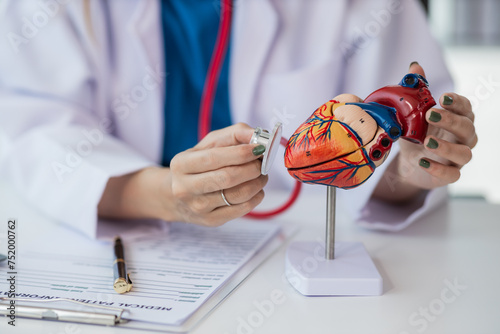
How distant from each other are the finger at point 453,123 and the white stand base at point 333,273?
16 cm

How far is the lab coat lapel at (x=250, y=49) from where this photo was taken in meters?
0.84

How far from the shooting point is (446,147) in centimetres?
50

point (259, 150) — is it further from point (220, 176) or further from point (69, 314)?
point (69, 314)

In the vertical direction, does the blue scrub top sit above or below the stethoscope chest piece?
above

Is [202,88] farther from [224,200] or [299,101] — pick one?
[224,200]

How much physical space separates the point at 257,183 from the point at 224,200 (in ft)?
0.14

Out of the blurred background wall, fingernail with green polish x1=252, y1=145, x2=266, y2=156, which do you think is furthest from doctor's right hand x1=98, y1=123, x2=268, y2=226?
the blurred background wall

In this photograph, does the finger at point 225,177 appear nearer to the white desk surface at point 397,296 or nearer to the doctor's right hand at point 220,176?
the doctor's right hand at point 220,176

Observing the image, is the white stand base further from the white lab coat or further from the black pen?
the white lab coat

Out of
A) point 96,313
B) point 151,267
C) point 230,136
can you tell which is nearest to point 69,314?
point 96,313

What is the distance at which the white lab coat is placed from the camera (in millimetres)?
825

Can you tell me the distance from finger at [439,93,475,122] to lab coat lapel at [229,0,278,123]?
1.32 ft

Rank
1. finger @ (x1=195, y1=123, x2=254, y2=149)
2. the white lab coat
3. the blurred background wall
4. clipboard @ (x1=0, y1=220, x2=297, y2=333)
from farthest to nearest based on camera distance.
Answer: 1. the blurred background wall
2. the white lab coat
3. finger @ (x1=195, y1=123, x2=254, y2=149)
4. clipboard @ (x1=0, y1=220, x2=297, y2=333)

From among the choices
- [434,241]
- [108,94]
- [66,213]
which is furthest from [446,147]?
[108,94]
